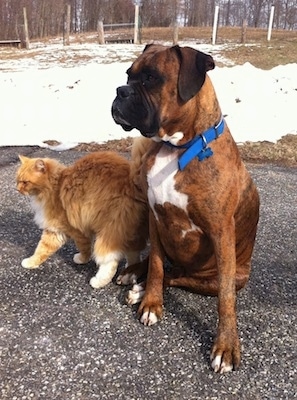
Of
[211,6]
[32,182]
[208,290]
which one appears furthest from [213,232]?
[211,6]

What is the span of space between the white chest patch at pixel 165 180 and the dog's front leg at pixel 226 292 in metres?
0.31

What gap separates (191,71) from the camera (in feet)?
9.23

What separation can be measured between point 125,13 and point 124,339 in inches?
1640

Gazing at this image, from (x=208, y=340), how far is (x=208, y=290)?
44 centimetres

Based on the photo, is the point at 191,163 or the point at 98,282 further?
the point at 98,282

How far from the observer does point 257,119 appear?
11.8 metres

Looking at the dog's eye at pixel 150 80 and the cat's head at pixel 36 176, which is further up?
the dog's eye at pixel 150 80

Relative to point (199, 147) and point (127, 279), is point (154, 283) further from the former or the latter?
point (199, 147)

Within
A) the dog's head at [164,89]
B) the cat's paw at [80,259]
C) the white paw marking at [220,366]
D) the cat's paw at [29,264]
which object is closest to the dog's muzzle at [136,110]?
the dog's head at [164,89]

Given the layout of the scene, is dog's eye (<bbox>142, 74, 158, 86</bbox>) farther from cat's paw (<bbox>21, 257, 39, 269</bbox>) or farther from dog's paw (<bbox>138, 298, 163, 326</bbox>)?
cat's paw (<bbox>21, 257, 39, 269</bbox>)

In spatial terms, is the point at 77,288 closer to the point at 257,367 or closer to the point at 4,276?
the point at 4,276

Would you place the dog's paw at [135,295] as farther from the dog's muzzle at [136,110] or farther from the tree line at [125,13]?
the tree line at [125,13]

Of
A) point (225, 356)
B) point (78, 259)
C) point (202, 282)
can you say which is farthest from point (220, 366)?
point (78, 259)

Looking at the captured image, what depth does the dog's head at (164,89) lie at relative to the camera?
2.82m
